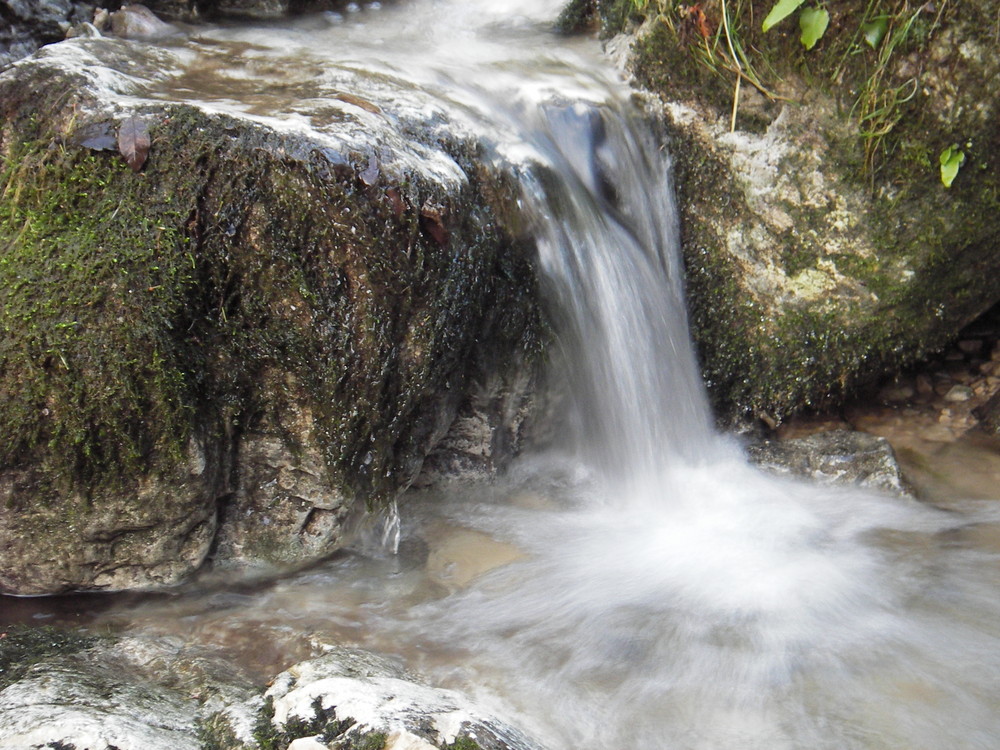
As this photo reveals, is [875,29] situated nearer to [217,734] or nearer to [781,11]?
[781,11]

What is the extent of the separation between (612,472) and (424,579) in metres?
1.14

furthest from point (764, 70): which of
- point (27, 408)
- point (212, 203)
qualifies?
point (27, 408)

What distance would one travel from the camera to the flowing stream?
2707 millimetres

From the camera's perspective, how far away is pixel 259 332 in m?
2.95

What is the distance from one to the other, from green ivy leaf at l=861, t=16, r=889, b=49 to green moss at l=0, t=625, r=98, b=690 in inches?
161

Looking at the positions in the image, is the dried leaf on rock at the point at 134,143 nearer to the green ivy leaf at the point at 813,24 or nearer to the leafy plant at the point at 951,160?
the green ivy leaf at the point at 813,24

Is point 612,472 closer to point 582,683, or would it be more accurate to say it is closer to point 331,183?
point 582,683

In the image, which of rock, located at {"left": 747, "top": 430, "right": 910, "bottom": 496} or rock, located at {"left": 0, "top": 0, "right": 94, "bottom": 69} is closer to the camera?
rock, located at {"left": 747, "top": 430, "right": 910, "bottom": 496}

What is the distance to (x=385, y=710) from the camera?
85.7 inches

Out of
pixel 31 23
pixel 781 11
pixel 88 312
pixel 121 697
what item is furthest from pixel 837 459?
pixel 31 23

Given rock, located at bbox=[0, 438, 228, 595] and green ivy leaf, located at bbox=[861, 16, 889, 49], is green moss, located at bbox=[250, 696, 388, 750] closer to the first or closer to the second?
rock, located at bbox=[0, 438, 228, 595]

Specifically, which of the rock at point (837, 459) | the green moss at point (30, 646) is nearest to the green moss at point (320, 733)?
the green moss at point (30, 646)

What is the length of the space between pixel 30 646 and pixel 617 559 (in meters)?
2.31

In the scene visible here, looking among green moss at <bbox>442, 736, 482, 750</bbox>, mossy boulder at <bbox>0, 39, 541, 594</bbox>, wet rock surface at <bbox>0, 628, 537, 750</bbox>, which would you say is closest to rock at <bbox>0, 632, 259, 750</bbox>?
wet rock surface at <bbox>0, 628, 537, 750</bbox>
